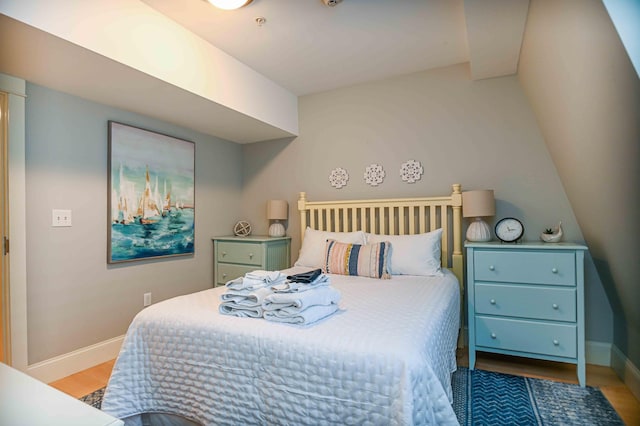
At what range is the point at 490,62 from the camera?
249 cm

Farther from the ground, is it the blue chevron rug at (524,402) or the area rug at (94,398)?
the blue chevron rug at (524,402)

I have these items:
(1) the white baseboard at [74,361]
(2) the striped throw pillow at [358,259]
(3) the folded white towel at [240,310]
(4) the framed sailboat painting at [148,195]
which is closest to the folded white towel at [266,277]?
(3) the folded white towel at [240,310]

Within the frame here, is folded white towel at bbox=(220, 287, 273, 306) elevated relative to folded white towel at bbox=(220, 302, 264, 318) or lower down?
elevated

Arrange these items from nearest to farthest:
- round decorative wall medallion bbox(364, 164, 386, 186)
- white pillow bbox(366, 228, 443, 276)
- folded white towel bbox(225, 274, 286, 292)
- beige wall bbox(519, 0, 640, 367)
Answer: beige wall bbox(519, 0, 640, 367), folded white towel bbox(225, 274, 286, 292), white pillow bbox(366, 228, 443, 276), round decorative wall medallion bbox(364, 164, 386, 186)

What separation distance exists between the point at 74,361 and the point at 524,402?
2.95m

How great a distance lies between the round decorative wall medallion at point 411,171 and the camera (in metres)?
3.00

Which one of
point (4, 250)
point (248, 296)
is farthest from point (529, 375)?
point (4, 250)

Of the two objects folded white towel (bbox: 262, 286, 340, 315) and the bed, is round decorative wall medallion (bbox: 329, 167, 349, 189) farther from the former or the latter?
folded white towel (bbox: 262, 286, 340, 315)

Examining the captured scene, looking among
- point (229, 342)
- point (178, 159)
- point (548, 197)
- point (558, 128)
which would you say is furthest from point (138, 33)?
point (548, 197)

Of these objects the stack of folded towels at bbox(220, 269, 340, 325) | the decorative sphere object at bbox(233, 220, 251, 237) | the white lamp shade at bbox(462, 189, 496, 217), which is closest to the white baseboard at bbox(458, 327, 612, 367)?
the white lamp shade at bbox(462, 189, 496, 217)

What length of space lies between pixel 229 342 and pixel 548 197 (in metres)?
2.49

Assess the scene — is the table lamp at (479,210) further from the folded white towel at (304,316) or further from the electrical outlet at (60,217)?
the electrical outlet at (60,217)

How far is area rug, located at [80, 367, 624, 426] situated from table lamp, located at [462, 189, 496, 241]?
3.14 feet

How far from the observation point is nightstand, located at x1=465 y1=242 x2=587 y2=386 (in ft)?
6.87
